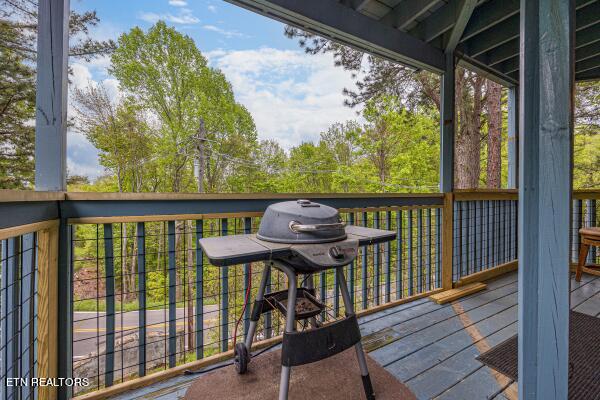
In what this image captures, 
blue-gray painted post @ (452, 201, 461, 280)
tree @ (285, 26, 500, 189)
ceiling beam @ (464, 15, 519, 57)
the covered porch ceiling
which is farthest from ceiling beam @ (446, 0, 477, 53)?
tree @ (285, 26, 500, 189)

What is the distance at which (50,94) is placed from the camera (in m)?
1.31

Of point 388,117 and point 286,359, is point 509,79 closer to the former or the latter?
point 286,359

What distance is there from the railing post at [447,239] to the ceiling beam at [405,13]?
169cm

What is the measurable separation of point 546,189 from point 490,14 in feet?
8.33

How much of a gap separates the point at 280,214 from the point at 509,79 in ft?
13.1

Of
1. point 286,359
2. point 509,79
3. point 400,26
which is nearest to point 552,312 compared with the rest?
point 286,359

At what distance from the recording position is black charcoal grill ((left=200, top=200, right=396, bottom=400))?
1055mm

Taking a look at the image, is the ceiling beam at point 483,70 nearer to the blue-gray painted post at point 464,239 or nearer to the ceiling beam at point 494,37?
the ceiling beam at point 494,37

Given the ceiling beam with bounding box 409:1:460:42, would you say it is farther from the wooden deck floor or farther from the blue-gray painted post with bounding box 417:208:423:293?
the wooden deck floor

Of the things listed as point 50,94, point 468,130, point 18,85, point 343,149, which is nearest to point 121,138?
point 18,85

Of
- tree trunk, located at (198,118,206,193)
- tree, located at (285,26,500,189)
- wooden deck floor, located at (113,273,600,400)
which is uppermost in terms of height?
tree, located at (285,26,500,189)

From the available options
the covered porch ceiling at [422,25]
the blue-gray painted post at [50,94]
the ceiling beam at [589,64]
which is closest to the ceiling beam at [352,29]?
the covered porch ceiling at [422,25]

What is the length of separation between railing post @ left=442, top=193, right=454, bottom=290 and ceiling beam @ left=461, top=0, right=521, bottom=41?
1.62 metres

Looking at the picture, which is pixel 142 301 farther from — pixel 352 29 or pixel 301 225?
pixel 352 29
